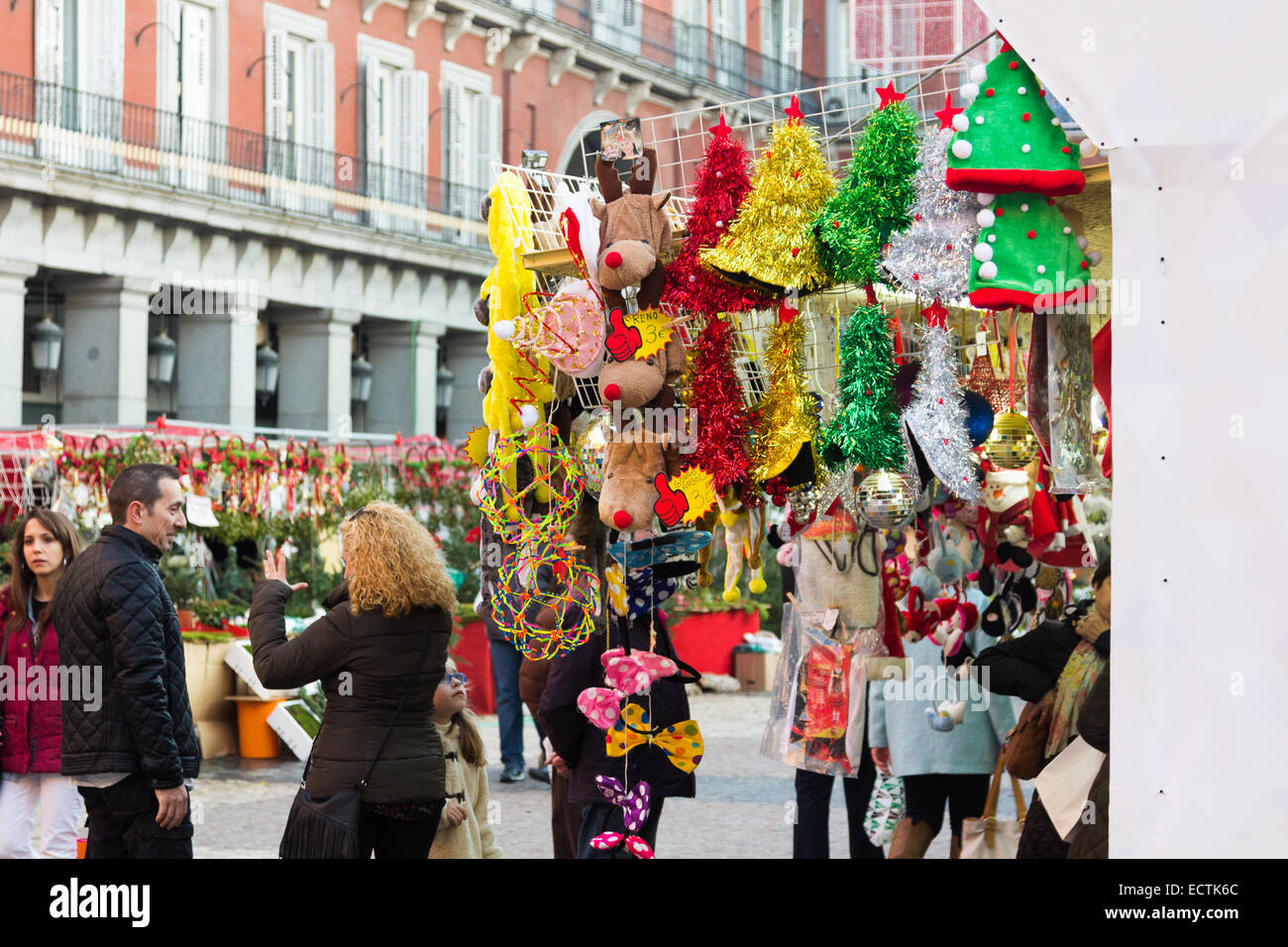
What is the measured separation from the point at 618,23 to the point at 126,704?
24.1 m

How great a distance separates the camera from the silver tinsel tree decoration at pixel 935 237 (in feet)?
13.2

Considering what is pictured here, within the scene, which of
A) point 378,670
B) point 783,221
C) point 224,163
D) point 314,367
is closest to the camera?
point 783,221

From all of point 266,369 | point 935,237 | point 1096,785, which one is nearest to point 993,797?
point 1096,785

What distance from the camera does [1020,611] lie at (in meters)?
6.44

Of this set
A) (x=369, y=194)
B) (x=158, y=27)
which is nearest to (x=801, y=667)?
(x=158, y=27)

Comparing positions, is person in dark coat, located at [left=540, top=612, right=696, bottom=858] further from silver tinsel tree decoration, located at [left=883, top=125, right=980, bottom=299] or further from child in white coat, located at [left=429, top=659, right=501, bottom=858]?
silver tinsel tree decoration, located at [left=883, top=125, right=980, bottom=299]

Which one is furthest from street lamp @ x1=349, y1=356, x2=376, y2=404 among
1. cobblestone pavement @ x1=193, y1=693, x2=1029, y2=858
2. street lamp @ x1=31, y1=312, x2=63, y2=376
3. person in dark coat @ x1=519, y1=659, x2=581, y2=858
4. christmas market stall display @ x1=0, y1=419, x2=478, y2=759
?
person in dark coat @ x1=519, y1=659, x2=581, y2=858

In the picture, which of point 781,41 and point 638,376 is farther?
point 781,41

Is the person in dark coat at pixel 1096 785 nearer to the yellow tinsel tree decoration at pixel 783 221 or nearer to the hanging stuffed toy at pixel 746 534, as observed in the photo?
the hanging stuffed toy at pixel 746 534

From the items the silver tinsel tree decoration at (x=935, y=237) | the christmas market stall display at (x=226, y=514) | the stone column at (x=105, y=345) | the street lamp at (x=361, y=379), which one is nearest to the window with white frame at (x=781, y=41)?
the street lamp at (x=361, y=379)

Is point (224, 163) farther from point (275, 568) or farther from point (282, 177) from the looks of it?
point (275, 568)

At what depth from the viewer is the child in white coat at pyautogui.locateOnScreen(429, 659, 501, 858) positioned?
5746 millimetres

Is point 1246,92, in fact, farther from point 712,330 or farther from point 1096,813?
point 1096,813

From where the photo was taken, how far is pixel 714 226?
460cm
